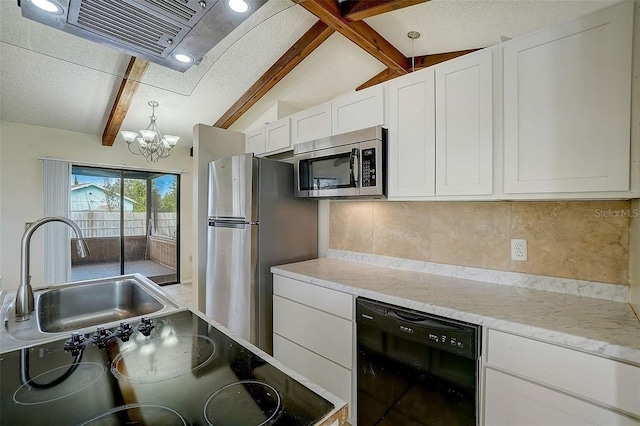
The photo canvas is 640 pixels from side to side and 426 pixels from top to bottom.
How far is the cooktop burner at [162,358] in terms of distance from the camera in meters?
0.76

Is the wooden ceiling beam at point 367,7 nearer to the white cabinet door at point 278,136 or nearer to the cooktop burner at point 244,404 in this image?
the white cabinet door at point 278,136

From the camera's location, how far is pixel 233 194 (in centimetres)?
256

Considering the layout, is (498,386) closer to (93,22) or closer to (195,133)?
(93,22)

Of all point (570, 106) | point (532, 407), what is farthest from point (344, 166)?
point (532, 407)

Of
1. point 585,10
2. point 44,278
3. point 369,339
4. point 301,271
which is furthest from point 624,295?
point 44,278

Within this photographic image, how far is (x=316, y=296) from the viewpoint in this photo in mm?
1996

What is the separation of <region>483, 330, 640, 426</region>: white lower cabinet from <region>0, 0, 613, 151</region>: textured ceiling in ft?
5.64

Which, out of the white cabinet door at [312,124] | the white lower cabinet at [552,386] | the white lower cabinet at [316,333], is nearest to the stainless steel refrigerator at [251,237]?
the white lower cabinet at [316,333]

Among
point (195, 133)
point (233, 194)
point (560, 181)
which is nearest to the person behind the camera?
point (560, 181)

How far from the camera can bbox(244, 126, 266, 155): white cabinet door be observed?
9.86ft

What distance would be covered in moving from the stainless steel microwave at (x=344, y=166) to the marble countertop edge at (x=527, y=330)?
2.41 ft

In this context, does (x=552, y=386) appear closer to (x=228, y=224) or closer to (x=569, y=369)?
(x=569, y=369)

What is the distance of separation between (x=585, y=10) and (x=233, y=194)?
2.74m

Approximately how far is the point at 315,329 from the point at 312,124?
1.65m
